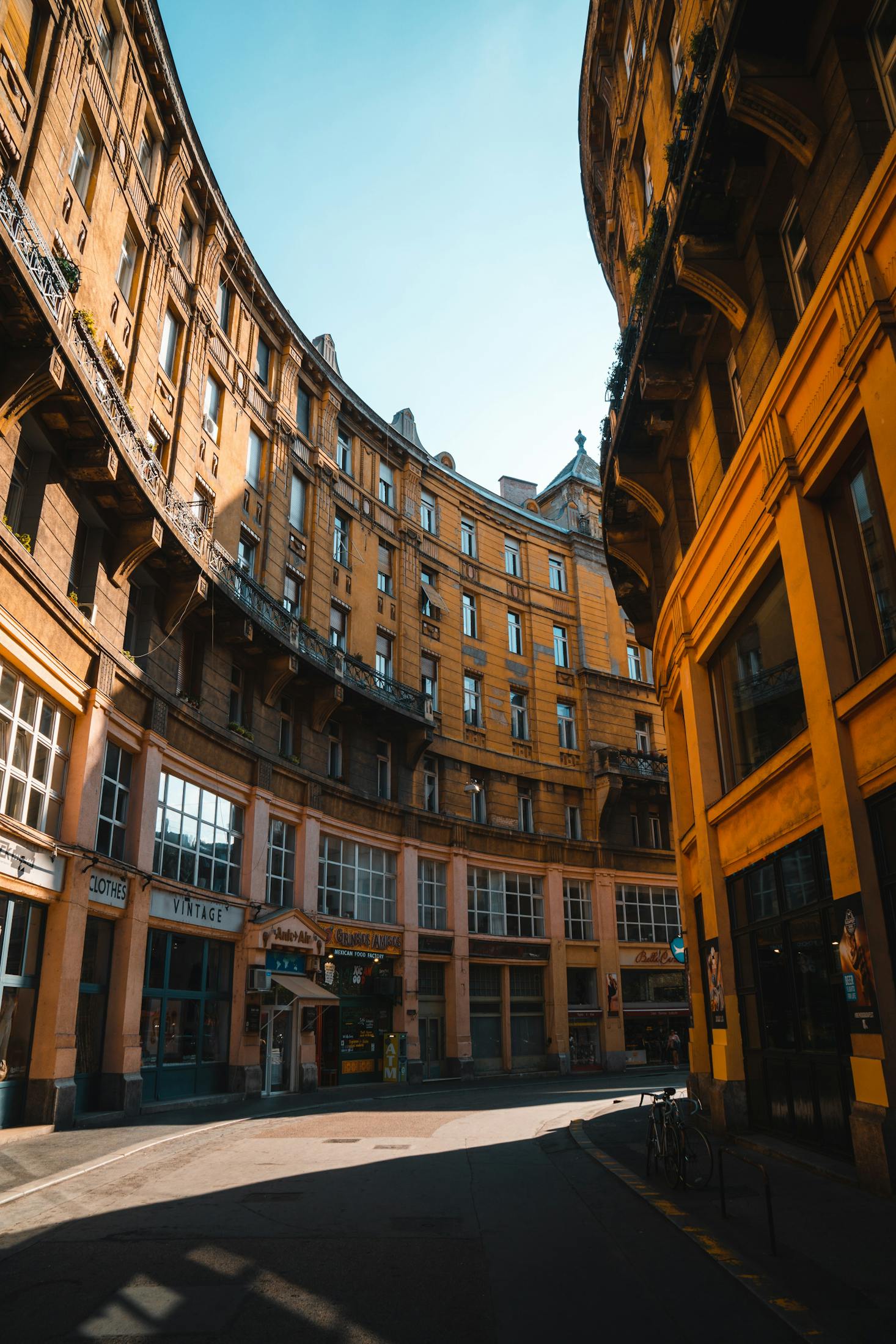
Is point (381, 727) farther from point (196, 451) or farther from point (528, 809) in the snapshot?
Answer: point (196, 451)

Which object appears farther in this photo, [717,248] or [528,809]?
[528,809]

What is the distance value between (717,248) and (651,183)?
23.5 feet

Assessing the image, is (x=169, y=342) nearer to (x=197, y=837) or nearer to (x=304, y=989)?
(x=197, y=837)

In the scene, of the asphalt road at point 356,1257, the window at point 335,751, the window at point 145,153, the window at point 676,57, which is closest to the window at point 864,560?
the asphalt road at point 356,1257

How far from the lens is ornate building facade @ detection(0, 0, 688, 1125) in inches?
669

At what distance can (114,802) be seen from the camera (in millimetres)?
20047

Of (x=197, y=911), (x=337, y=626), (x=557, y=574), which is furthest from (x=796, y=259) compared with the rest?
(x=557, y=574)

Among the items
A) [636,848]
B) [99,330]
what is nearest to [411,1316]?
[99,330]

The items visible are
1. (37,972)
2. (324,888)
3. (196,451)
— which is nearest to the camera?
(37,972)

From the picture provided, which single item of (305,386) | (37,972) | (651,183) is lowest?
(37,972)

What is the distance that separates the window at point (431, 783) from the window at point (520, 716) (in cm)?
484

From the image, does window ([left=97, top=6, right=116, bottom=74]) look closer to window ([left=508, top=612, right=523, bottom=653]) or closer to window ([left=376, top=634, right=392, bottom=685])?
window ([left=376, top=634, right=392, bottom=685])

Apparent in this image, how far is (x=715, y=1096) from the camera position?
1492cm

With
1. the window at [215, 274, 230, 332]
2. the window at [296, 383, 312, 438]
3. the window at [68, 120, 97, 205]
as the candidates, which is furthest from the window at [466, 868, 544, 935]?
the window at [68, 120, 97, 205]
